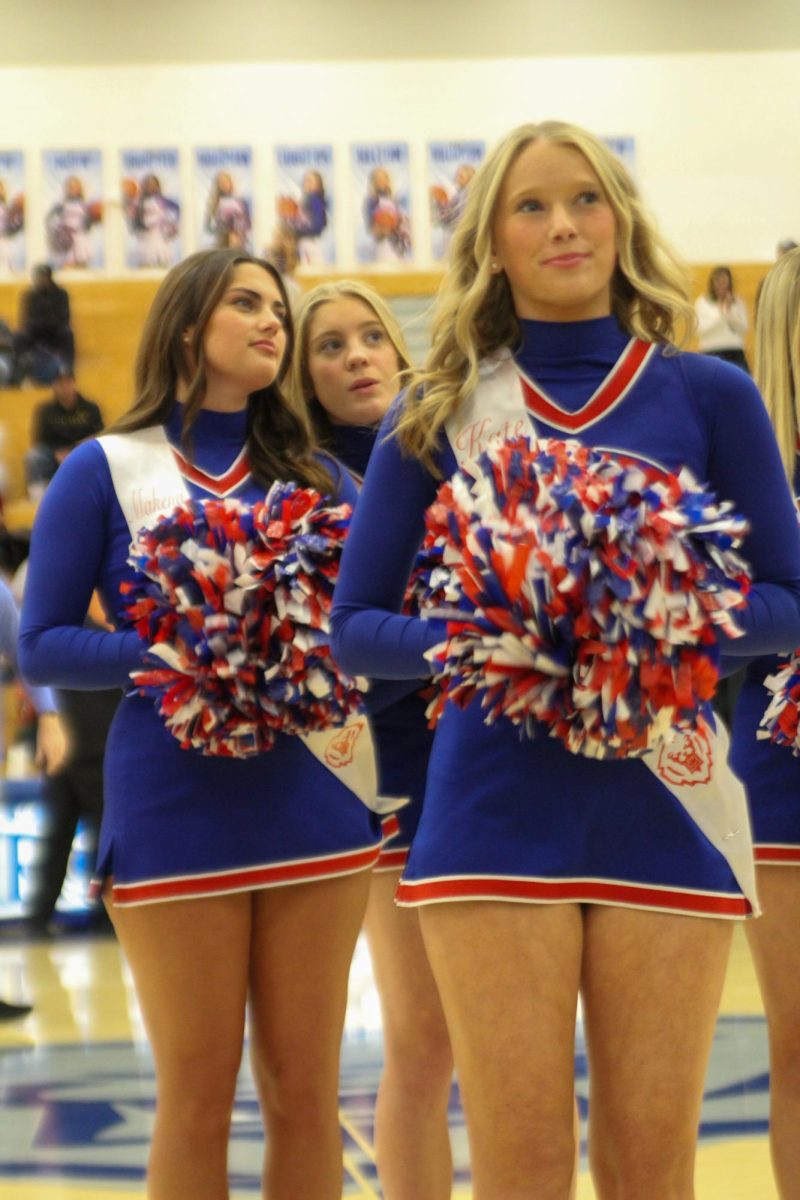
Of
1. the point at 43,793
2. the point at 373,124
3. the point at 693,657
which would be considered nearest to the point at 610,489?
the point at 693,657

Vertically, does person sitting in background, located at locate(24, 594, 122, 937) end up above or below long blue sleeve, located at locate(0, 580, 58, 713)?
below

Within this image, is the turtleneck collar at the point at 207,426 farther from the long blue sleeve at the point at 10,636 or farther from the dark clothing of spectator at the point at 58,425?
the dark clothing of spectator at the point at 58,425

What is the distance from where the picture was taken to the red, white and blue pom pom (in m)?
2.45

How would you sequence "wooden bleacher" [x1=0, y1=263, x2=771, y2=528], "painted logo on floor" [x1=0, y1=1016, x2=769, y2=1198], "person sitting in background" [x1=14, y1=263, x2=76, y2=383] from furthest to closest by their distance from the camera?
"wooden bleacher" [x1=0, y1=263, x2=771, y2=528]
"person sitting in background" [x1=14, y1=263, x2=76, y2=383]
"painted logo on floor" [x1=0, y1=1016, x2=769, y2=1198]

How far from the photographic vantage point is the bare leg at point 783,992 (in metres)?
2.41

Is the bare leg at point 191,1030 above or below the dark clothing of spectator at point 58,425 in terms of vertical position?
below

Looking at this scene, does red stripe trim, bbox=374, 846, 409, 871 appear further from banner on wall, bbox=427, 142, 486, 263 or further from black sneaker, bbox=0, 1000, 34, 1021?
banner on wall, bbox=427, 142, 486, 263

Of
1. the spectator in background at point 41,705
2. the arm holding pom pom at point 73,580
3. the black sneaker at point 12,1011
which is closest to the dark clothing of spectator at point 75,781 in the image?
the black sneaker at point 12,1011

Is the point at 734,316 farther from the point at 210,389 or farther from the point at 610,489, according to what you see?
the point at 610,489

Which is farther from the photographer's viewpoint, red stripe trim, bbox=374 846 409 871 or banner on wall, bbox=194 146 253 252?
banner on wall, bbox=194 146 253 252

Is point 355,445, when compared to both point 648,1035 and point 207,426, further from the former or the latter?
point 648,1035

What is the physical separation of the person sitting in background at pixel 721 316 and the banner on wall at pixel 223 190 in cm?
257

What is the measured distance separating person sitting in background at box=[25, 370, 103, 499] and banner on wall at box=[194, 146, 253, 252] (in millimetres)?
1362

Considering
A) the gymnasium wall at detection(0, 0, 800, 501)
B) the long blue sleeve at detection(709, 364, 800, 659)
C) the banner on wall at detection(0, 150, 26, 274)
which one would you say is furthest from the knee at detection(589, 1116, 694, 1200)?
the banner on wall at detection(0, 150, 26, 274)
